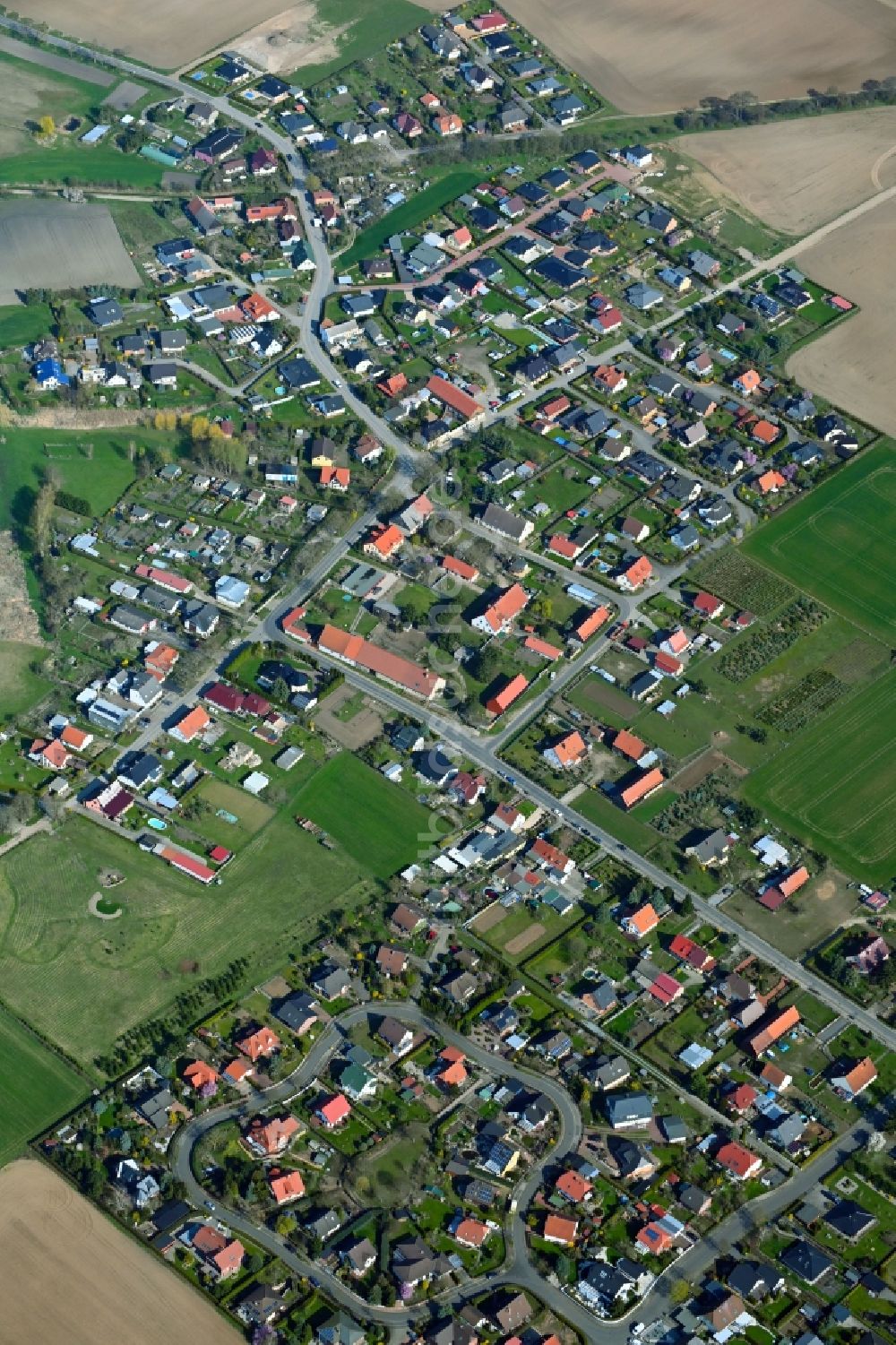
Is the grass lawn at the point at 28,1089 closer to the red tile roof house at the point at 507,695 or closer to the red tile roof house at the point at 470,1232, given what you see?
the red tile roof house at the point at 470,1232

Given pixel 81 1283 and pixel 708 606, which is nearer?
pixel 81 1283

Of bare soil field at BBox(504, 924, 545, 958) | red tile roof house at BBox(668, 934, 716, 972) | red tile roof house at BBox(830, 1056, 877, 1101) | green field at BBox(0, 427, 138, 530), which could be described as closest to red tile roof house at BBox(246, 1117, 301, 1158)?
bare soil field at BBox(504, 924, 545, 958)

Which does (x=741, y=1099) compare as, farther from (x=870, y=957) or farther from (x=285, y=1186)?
(x=285, y=1186)

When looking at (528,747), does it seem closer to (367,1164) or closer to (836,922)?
(836,922)

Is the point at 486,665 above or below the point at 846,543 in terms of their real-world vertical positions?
below

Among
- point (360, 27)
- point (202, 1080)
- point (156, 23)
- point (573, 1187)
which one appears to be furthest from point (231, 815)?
point (156, 23)

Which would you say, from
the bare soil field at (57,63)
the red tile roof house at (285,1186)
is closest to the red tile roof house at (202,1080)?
the red tile roof house at (285,1186)

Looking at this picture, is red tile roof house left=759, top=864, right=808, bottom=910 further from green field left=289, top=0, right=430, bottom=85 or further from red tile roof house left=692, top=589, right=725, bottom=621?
green field left=289, top=0, right=430, bottom=85
